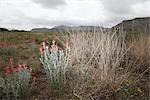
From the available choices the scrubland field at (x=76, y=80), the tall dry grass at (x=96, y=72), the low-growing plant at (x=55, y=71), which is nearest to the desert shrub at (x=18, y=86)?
the scrubland field at (x=76, y=80)

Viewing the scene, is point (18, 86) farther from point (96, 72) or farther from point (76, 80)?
point (96, 72)

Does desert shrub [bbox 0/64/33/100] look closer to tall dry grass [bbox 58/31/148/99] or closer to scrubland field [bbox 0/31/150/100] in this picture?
scrubland field [bbox 0/31/150/100]

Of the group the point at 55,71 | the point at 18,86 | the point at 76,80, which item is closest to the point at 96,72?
the point at 76,80

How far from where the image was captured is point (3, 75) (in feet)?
23.6

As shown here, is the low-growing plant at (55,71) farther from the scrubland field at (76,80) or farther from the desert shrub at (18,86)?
the desert shrub at (18,86)

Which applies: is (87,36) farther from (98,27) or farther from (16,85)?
(16,85)

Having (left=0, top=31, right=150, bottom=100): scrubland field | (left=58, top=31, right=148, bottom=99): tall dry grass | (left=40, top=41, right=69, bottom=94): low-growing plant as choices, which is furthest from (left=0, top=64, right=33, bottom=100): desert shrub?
(left=58, top=31, right=148, bottom=99): tall dry grass

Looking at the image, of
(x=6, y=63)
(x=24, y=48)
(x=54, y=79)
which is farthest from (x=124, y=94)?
(x=24, y=48)

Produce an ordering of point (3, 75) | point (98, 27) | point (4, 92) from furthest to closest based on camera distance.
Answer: point (98, 27), point (3, 75), point (4, 92)

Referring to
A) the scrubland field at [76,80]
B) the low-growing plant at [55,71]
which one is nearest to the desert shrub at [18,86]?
the scrubland field at [76,80]

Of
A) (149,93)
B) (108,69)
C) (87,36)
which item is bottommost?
(149,93)

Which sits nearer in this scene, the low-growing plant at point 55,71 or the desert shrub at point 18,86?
the desert shrub at point 18,86

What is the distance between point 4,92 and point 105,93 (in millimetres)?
1675

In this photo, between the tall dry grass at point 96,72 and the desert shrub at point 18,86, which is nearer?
the desert shrub at point 18,86
